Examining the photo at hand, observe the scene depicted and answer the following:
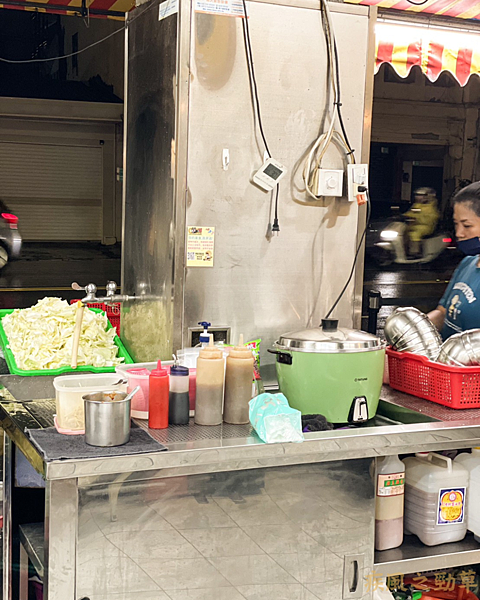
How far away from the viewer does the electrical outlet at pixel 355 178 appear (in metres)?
2.83

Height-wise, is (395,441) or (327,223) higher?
(327,223)

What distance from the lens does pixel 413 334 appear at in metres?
2.71

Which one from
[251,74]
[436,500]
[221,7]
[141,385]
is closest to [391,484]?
[436,500]

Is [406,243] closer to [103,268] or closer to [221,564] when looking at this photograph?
[103,268]

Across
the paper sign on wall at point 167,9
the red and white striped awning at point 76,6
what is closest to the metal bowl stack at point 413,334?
the paper sign on wall at point 167,9

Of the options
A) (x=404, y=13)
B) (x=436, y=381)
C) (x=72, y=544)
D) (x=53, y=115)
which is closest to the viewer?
(x=72, y=544)

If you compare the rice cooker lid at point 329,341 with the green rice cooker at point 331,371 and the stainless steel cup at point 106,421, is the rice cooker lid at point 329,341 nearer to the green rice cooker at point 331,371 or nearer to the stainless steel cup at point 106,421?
the green rice cooker at point 331,371

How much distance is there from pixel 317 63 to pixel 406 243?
15989 millimetres

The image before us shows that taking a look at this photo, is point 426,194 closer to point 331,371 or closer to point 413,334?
point 413,334

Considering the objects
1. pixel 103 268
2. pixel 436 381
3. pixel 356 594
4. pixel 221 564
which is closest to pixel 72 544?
pixel 221 564

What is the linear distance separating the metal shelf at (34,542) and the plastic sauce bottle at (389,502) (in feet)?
3.42

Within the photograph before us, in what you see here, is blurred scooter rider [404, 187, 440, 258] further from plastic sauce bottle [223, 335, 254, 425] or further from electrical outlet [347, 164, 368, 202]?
plastic sauce bottle [223, 335, 254, 425]

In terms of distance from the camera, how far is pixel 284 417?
6.88ft

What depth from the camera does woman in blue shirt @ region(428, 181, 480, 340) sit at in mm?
3279
